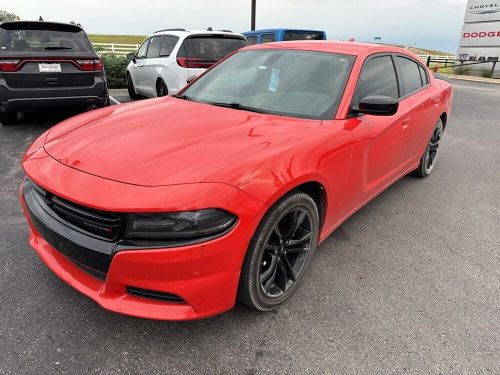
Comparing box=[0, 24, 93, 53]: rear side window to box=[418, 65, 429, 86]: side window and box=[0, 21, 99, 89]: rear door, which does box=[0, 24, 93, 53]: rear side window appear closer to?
box=[0, 21, 99, 89]: rear door

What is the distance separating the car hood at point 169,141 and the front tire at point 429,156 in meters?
2.61

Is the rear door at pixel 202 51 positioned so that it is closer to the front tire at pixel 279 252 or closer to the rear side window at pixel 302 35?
the rear side window at pixel 302 35

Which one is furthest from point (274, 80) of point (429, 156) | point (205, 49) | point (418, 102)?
point (205, 49)

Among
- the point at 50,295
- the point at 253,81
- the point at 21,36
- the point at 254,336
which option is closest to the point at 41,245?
the point at 50,295

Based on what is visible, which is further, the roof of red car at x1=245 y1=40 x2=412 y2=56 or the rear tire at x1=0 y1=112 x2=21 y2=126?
the rear tire at x1=0 y1=112 x2=21 y2=126

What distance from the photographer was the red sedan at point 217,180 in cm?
182

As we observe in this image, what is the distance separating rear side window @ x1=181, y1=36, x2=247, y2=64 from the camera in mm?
7480

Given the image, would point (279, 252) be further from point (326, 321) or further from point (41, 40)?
point (41, 40)

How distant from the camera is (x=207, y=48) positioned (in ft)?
25.1

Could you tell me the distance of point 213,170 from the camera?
194 centimetres

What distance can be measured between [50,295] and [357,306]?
1.96 metres

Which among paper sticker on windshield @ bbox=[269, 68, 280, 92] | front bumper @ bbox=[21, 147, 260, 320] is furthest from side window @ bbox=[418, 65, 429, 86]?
front bumper @ bbox=[21, 147, 260, 320]

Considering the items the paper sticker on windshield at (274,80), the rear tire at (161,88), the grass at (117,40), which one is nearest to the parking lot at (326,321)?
the paper sticker on windshield at (274,80)

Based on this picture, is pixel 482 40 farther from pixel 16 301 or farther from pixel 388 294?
pixel 16 301
